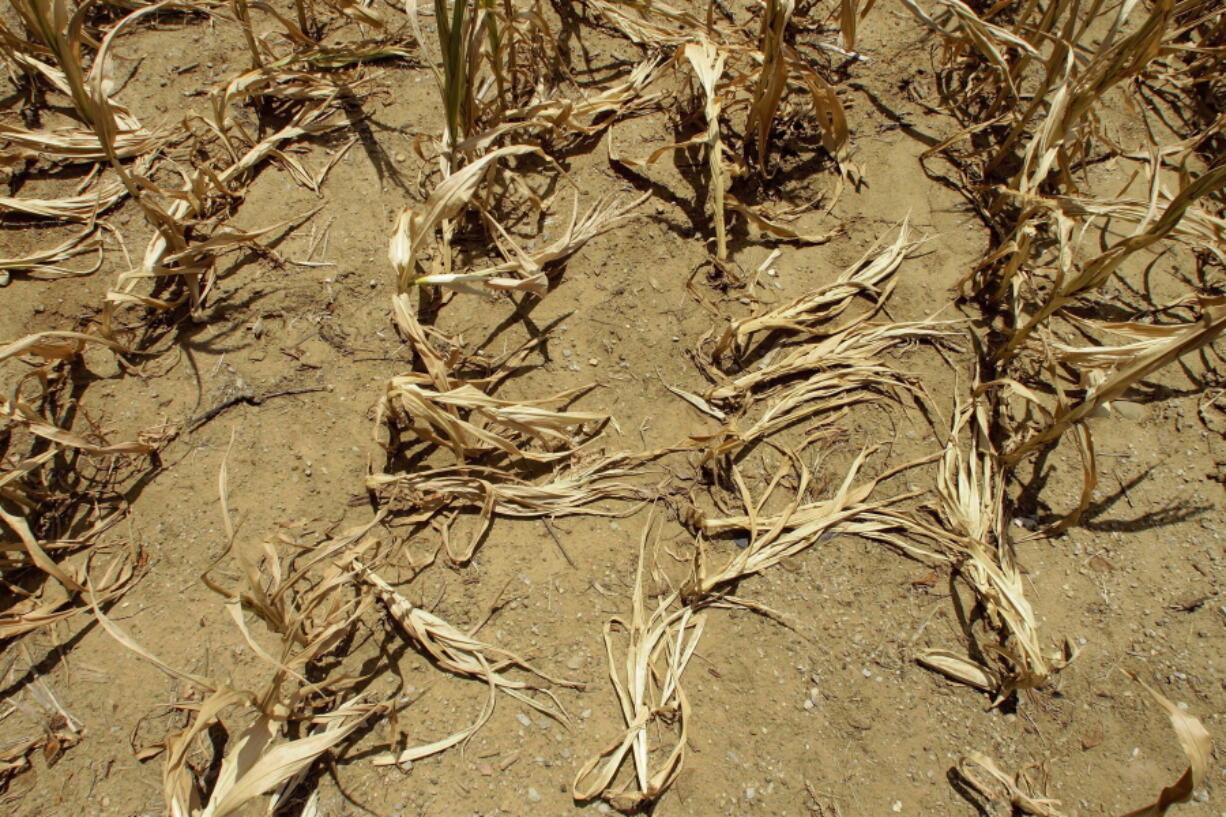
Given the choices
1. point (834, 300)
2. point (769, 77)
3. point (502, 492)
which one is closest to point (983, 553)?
point (834, 300)

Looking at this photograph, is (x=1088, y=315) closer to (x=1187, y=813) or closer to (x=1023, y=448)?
(x=1023, y=448)

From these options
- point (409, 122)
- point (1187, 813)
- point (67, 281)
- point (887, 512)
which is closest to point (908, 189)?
point (887, 512)

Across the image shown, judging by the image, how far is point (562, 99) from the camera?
207 centimetres

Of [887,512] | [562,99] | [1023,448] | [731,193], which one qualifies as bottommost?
[887,512]

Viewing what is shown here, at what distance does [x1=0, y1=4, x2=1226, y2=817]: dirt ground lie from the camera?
1347 mm

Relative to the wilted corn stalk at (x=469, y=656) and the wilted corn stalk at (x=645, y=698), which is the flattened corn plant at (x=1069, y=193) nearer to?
the wilted corn stalk at (x=645, y=698)

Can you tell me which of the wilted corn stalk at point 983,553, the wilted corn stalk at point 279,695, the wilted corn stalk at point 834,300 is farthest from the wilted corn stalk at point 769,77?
the wilted corn stalk at point 279,695

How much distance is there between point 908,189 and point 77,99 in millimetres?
1871

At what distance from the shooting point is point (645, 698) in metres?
1.40

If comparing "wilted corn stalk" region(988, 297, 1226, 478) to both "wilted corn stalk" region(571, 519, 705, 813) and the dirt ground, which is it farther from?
"wilted corn stalk" region(571, 519, 705, 813)

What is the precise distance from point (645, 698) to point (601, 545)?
0.98ft

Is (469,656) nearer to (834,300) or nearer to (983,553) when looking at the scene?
(983,553)

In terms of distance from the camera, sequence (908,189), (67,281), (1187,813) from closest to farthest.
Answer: (1187,813) → (67,281) → (908,189)

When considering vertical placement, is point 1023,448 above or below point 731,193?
below
